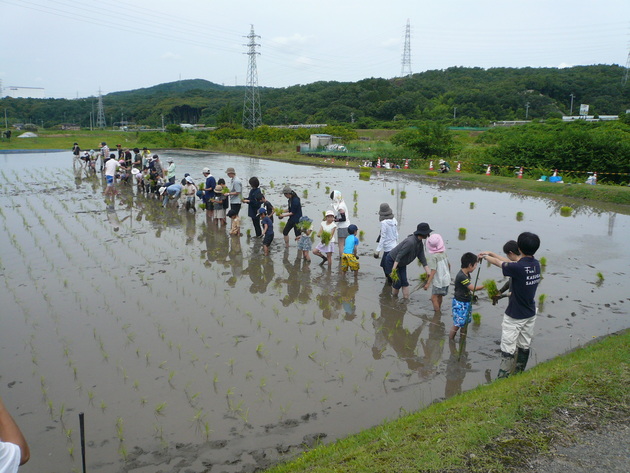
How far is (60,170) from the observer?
25.2 metres

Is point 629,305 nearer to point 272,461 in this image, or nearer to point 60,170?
point 272,461

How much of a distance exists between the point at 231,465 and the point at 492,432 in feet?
7.31

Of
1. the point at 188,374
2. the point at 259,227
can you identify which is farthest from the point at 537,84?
the point at 188,374

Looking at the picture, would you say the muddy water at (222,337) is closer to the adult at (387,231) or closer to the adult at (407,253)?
the adult at (407,253)

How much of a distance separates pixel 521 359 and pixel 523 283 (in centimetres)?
97

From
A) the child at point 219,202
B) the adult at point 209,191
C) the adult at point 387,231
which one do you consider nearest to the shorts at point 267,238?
the child at point 219,202

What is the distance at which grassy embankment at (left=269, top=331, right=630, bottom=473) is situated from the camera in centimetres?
365

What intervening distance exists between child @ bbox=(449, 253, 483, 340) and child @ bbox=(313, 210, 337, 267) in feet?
11.2

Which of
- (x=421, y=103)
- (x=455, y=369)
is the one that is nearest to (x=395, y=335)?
(x=455, y=369)

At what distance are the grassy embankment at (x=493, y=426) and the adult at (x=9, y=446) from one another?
219cm

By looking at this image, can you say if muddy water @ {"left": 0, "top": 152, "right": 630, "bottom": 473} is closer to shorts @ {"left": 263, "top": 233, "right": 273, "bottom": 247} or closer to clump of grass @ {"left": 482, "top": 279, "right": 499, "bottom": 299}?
shorts @ {"left": 263, "top": 233, "right": 273, "bottom": 247}

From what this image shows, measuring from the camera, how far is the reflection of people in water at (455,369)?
5559 mm

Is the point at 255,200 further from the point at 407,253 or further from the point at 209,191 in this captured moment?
the point at 407,253

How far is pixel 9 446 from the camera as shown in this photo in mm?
2148
